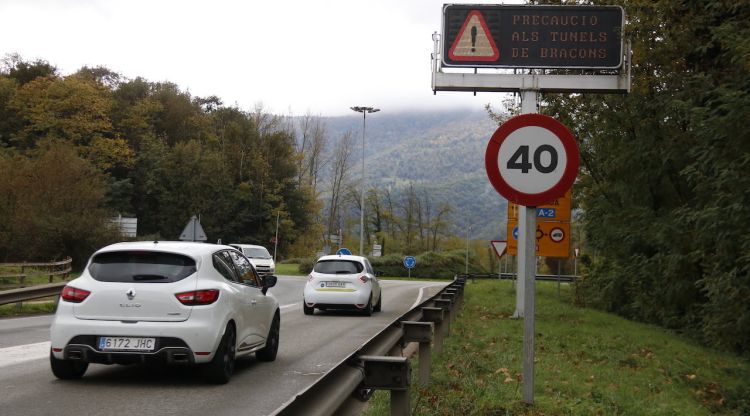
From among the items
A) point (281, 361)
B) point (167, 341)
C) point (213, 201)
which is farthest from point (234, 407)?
point (213, 201)

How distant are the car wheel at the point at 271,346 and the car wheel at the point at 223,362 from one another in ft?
5.37

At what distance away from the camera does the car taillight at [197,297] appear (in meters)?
8.70

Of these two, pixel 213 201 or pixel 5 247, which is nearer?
pixel 5 247

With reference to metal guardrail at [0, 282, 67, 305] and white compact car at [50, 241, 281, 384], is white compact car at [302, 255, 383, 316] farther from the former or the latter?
white compact car at [50, 241, 281, 384]

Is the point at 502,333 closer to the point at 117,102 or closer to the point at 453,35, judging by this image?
the point at 453,35

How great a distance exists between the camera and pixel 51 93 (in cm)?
6706

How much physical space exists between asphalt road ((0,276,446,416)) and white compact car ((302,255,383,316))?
6.63m

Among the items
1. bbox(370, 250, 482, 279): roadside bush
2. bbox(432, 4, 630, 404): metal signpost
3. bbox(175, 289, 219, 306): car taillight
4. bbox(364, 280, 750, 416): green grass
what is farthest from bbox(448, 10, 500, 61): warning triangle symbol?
bbox(370, 250, 482, 279): roadside bush

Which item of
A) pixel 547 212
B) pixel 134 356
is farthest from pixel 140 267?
pixel 547 212

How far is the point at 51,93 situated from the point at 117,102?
27.4ft

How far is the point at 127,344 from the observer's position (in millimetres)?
8484

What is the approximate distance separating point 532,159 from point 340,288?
14406 millimetres

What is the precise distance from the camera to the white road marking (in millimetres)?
10296

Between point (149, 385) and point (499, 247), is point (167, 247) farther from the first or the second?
point (499, 247)
